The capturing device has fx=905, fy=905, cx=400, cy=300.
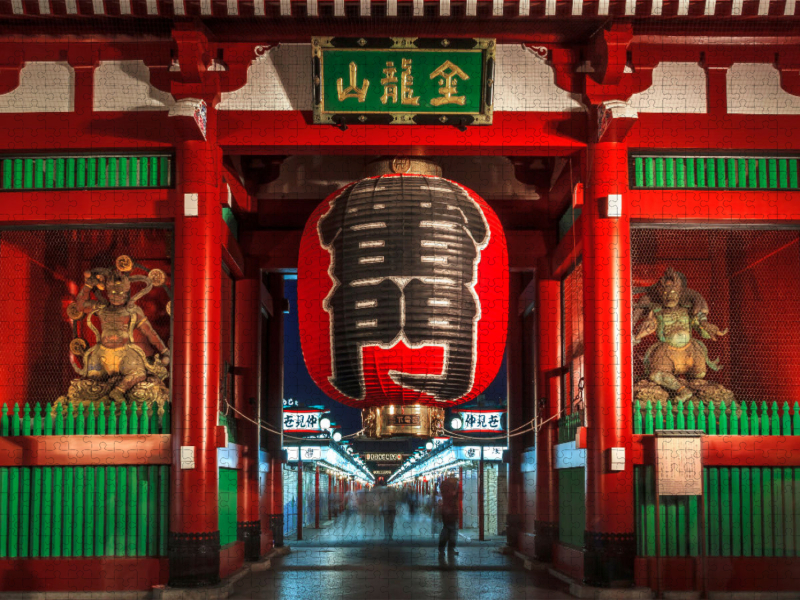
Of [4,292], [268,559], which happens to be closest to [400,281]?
[4,292]

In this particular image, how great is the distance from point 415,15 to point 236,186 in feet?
17.9

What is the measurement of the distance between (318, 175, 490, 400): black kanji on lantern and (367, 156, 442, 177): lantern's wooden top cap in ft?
3.51

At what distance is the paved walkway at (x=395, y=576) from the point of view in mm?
12031

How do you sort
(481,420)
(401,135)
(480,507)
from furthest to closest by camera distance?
(480,507) < (481,420) < (401,135)

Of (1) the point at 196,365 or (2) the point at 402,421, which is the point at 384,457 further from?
(2) the point at 402,421

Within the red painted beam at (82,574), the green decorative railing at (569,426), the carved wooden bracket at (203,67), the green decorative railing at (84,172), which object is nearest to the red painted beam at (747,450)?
the green decorative railing at (569,426)

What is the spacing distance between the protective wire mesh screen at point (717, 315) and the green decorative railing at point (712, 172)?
909 millimetres

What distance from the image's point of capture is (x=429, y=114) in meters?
11.8

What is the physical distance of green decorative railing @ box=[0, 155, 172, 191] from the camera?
40.0 feet

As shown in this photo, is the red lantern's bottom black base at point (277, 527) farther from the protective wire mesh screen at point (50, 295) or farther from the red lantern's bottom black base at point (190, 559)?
the red lantern's bottom black base at point (190, 559)

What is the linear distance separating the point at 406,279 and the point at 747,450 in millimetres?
5165

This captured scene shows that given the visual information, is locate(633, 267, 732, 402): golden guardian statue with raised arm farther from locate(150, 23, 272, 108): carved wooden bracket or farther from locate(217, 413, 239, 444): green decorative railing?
locate(150, 23, 272, 108): carved wooden bracket

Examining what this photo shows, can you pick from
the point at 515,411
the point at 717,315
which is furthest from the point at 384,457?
the point at 717,315

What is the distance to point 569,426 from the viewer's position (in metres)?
13.4
